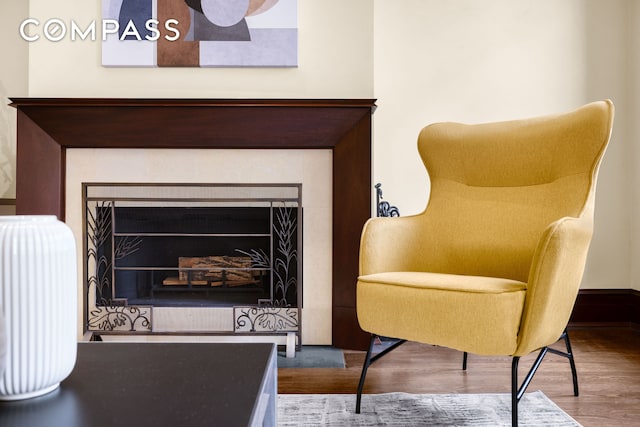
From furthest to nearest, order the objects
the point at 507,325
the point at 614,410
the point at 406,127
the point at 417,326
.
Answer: the point at 406,127, the point at 614,410, the point at 417,326, the point at 507,325

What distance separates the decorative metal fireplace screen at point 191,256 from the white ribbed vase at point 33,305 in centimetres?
172

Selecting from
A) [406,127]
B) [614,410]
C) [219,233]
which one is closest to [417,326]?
[614,410]

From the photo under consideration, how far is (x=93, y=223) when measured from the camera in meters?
2.49

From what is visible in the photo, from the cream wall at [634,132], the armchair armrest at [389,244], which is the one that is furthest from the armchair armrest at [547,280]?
the cream wall at [634,132]

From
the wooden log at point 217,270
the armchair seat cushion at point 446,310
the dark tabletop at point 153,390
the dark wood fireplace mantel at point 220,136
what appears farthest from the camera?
the wooden log at point 217,270

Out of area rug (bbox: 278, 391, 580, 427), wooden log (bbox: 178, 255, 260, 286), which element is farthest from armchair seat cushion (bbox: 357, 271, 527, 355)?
wooden log (bbox: 178, 255, 260, 286)

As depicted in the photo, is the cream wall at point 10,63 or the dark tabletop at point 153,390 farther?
the cream wall at point 10,63

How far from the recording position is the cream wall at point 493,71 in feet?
9.72

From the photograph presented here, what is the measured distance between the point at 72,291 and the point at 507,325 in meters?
1.13

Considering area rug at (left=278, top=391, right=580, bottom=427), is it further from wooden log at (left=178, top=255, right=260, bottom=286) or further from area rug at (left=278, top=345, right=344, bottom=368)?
wooden log at (left=178, top=255, right=260, bottom=286)

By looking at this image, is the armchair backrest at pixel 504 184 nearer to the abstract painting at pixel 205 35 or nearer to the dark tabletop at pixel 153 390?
the abstract painting at pixel 205 35

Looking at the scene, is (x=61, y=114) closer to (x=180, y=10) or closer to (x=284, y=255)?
(x=180, y=10)

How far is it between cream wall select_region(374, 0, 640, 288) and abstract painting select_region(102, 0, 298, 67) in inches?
27.6

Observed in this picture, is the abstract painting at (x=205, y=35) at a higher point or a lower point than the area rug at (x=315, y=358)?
higher
